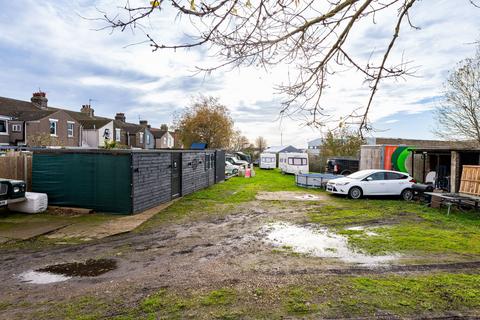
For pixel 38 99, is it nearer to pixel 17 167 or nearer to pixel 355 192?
pixel 17 167

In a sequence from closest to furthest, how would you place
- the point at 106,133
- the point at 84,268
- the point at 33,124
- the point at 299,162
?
the point at 84,268
the point at 33,124
the point at 299,162
the point at 106,133

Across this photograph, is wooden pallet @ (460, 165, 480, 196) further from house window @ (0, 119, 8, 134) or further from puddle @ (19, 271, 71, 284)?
house window @ (0, 119, 8, 134)

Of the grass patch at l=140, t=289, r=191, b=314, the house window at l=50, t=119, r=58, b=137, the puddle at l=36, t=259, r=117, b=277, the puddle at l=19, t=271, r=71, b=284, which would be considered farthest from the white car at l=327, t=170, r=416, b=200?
the house window at l=50, t=119, r=58, b=137

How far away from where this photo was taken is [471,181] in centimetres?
Result: 1227

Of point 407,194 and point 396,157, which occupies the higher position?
point 396,157

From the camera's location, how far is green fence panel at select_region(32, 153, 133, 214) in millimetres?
10547

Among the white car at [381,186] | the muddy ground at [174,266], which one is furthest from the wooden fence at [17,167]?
the white car at [381,186]

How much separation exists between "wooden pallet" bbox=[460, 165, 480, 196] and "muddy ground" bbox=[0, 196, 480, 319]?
7.88 meters

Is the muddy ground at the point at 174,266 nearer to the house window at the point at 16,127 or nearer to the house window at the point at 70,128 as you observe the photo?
the house window at the point at 16,127

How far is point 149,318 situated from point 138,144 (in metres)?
47.2

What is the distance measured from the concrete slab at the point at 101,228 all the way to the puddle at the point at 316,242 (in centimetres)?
411

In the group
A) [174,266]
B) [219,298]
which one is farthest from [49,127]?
[219,298]

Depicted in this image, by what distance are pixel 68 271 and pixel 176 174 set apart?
9.22 m

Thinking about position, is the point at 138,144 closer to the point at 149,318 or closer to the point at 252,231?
the point at 252,231
